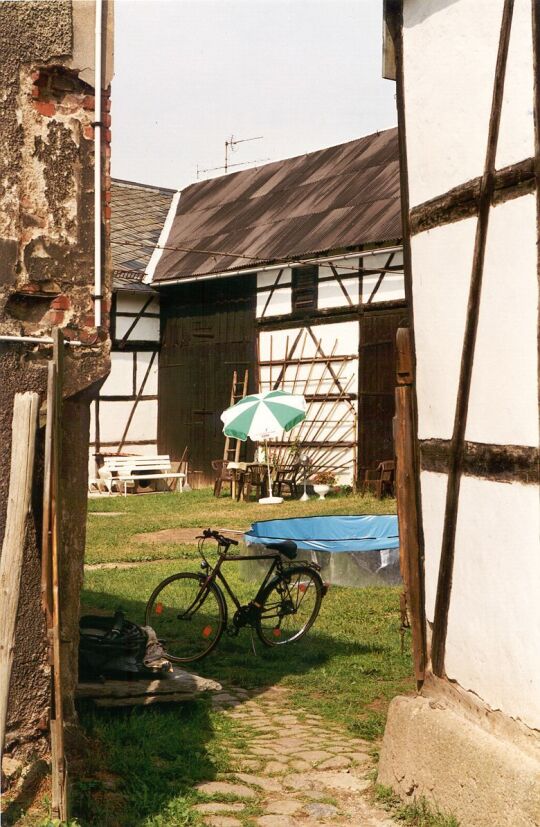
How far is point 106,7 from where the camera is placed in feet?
18.5

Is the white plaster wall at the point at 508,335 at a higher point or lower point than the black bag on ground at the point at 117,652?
higher

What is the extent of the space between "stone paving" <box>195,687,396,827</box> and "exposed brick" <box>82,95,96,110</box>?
3.71 metres

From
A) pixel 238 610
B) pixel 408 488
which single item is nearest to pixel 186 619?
pixel 238 610

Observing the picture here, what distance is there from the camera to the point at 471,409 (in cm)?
490

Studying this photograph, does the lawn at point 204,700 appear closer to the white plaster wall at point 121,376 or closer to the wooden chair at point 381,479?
the wooden chair at point 381,479

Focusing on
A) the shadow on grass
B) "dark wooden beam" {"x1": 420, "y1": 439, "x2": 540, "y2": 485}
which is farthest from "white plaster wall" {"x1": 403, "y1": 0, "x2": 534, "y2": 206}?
the shadow on grass

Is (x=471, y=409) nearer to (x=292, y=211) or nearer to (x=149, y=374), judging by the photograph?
(x=292, y=211)

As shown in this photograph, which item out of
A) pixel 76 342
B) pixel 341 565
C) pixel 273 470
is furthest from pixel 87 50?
pixel 273 470

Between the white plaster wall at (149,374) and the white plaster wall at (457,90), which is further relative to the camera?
the white plaster wall at (149,374)

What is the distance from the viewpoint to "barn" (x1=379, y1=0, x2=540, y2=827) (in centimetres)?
440

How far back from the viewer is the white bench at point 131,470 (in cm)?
2372

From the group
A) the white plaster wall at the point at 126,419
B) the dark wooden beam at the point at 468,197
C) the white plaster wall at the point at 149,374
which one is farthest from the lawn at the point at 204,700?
the white plaster wall at the point at 149,374

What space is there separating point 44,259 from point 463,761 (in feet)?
10.7

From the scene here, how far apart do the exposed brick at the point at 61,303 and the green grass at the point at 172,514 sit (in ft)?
27.4
